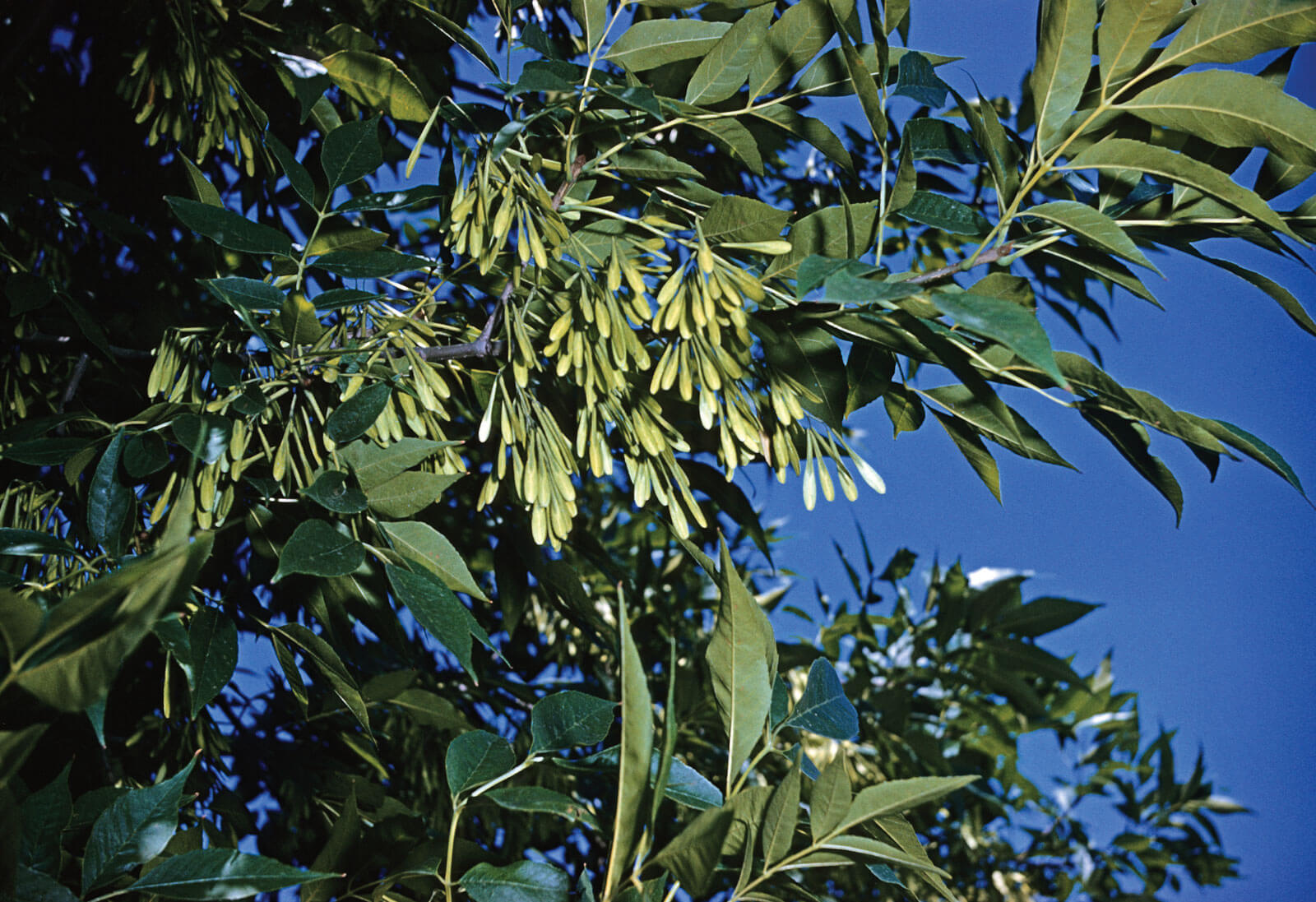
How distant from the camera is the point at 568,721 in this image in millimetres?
377

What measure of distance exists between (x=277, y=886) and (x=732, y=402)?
A: 0.28m

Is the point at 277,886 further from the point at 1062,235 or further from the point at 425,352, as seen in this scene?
the point at 1062,235

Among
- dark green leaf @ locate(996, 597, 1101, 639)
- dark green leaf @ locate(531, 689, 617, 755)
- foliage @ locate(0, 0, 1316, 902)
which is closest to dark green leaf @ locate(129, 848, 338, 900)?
foliage @ locate(0, 0, 1316, 902)

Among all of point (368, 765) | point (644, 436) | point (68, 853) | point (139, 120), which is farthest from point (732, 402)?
point (368, 765)

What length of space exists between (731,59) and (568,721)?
1.09 feet

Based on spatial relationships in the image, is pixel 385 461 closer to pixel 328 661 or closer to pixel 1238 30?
pixel 328 661

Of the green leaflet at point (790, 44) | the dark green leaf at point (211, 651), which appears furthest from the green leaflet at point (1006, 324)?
the dark green leaf at point (211, 651)

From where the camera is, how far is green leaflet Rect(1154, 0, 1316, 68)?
12.8 inches

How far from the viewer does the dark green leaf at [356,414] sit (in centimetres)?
37

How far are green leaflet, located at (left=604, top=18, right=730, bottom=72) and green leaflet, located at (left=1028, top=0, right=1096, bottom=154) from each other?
0.16 meters

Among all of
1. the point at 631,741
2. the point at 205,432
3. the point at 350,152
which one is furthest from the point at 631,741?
the point at 350,152

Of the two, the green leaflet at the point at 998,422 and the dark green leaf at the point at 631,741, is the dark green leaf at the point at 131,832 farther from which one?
the green leaflet at the point at 998,422

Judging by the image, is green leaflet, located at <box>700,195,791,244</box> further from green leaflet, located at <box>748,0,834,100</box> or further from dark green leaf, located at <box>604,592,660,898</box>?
dark green leaf, located at <box>604,592,660,898</box>

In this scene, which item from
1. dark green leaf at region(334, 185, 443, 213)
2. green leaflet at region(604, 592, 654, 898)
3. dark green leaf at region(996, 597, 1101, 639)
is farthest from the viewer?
dark green leaf at region(996, 597, 1101, 639)
